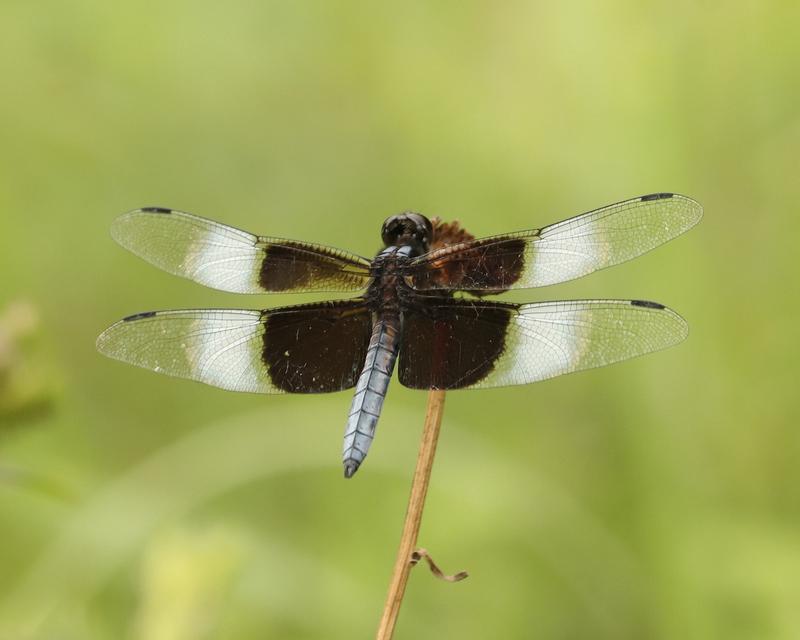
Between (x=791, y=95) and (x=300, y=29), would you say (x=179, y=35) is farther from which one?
(x=791, y=95)

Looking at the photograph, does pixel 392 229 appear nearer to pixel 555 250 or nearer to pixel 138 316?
pixel 555 250

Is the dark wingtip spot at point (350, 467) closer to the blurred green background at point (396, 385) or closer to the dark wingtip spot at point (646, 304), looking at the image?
Result: the blurred green background at point (396, 385)

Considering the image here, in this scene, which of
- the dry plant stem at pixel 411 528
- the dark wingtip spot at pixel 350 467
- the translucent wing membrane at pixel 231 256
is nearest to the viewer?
the dry plant stem at pixel 411 528

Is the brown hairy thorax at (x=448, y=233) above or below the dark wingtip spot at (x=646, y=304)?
above

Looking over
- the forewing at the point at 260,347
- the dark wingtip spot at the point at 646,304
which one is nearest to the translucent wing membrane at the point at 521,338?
the dark wingtip spot at the point at 646,304

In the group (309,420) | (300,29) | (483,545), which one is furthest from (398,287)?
(300,29)
